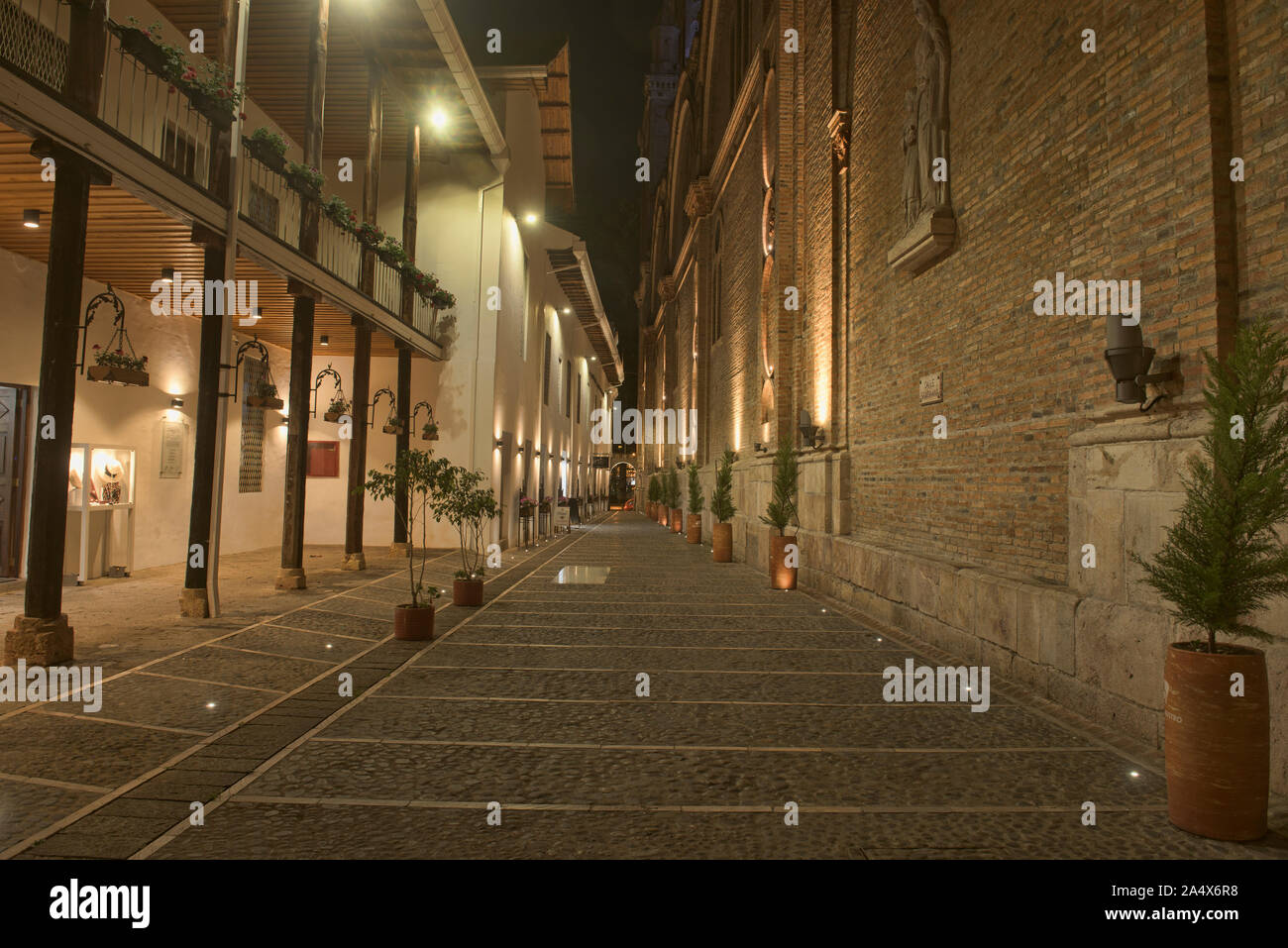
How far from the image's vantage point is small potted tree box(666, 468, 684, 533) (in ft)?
93.1

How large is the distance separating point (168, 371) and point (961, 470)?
11.4m

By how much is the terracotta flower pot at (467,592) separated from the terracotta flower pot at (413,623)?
1974mm

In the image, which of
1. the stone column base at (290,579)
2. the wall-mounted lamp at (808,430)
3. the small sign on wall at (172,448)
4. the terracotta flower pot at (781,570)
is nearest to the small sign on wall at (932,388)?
the terracotta flower pot at (781,570)

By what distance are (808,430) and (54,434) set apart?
33.9ft

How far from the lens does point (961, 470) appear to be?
7578 millimetres

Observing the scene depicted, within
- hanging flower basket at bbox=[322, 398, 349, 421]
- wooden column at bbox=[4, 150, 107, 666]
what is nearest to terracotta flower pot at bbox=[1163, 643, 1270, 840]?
wooden column at bbox=[4, 150, 107, 666]

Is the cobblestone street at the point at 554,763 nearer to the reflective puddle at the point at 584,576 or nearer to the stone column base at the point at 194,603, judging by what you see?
the stone column base at the point at 194,603

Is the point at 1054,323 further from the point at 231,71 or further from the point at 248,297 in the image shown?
the point at 248,297

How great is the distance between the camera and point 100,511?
10.4m

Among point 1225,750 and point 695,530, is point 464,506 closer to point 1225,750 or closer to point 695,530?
point 1225,750

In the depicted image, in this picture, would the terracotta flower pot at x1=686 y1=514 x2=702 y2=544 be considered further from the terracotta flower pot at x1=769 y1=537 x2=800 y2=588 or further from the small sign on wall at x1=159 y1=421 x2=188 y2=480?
the small sign on wall at x1=159 y1=421 x2=188 y2=480

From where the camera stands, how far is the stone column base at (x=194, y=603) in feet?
25.6

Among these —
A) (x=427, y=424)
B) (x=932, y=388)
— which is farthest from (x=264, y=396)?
(x=932, y=388)
